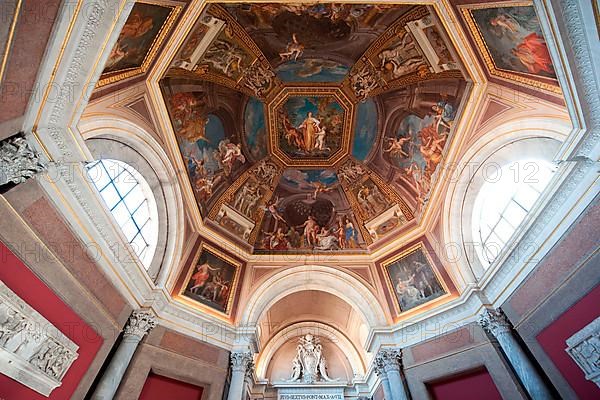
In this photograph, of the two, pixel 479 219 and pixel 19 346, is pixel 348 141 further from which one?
pixel 19 346

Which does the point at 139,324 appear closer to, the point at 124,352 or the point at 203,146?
the point at 124,352

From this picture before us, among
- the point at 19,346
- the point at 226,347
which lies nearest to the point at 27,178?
the point at 19,346

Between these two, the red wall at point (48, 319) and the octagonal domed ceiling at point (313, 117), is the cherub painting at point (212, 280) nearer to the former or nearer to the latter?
the octagonal domed ceiling at point (313, 117)

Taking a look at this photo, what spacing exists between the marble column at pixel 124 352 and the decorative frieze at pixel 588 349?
9.29 metres

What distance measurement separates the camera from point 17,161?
478 cm

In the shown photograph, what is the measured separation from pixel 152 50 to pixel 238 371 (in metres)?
8.64

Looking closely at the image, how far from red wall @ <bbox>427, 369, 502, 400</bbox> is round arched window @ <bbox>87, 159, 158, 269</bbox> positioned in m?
8.62

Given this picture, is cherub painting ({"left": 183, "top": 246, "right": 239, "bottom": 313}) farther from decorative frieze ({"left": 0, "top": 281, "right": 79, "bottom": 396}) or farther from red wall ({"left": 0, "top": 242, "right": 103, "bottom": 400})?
decorative frieze ({"left": 0, "top": 281, "right": 79, "bottom": 396})

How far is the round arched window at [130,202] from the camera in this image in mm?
7758

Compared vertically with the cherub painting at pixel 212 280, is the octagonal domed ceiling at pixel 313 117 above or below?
above

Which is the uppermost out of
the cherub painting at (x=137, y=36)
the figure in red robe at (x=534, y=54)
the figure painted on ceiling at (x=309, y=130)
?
the figure painted on ceiling at (x=309, y=130)

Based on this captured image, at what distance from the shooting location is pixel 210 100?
9.89 meters

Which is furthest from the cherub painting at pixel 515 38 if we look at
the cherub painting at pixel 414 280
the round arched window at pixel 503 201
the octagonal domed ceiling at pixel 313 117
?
the cherub painting at pixel 414 280

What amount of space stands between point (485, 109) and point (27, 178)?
9.76m
